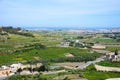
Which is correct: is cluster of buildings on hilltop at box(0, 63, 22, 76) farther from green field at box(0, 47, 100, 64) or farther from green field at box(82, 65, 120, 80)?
green field at box(82, 65, 120, 80)

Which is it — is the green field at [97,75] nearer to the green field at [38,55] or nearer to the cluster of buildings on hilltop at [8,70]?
the cluster of buildings on hilltop at [8,70]

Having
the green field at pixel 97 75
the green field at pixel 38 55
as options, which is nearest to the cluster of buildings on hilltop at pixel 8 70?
the green field at pixel 38 55

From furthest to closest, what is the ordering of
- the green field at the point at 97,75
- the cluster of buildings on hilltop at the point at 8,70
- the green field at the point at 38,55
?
the green field at the point at 38,55 → the cluster of buildings on hilltop at the point at 8,70 → the green field at the point at 97,75

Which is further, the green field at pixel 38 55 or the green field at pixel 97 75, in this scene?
the green field at pixel 38 55

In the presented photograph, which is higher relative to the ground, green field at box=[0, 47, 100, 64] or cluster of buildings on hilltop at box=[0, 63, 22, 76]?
green field at box=[0, 47, 100, 64]

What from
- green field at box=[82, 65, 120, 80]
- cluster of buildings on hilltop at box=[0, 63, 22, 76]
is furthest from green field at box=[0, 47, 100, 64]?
green field at box=[82, 65, 120, 80]

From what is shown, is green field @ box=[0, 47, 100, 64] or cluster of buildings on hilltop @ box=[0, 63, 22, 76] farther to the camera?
green field @ box=[0, 47, 100, 64]

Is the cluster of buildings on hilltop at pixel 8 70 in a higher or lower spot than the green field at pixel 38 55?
lower

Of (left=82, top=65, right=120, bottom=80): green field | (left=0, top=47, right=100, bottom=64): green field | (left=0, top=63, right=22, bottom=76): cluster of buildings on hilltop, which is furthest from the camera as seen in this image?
(left=0, top=47, right=100, bottom=64): green field

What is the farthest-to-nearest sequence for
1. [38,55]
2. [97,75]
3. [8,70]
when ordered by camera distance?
1. [38,55]
2. [8,70]
3. [97,75]

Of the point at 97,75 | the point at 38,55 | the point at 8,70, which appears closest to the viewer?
the point at 97,75

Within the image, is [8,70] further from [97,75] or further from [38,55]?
[38,55]

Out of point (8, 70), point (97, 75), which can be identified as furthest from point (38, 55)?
point (97, 75)

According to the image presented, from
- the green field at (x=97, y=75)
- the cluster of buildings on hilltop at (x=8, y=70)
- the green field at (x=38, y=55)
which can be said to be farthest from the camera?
the green field at (x=38, y=55)
